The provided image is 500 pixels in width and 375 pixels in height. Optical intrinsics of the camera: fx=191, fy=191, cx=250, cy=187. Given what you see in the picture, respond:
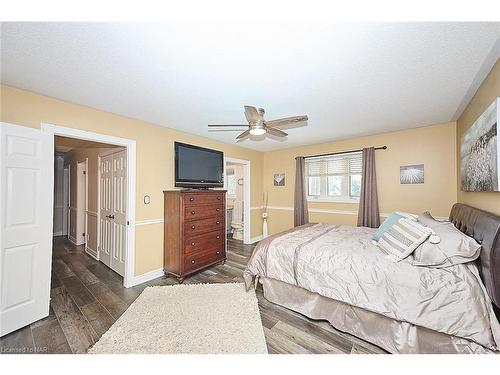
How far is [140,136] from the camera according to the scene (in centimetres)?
289

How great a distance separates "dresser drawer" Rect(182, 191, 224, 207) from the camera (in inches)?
114

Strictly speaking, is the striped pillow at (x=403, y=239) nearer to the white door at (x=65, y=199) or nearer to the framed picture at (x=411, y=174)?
the framed picture at (x=411, y=174)

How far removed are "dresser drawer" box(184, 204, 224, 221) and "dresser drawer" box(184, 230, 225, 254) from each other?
1.01 feet

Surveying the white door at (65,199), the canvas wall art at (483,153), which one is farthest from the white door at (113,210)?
the canvas wall art at (483,153)

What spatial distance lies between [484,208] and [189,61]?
3079 mm

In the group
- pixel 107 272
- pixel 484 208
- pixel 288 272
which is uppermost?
pixel 484 208

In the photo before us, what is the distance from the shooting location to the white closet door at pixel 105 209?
3.21 m

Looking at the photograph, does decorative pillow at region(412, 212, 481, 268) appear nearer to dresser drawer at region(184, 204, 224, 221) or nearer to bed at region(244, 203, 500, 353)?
bed at region(244, 203, 500, 353)

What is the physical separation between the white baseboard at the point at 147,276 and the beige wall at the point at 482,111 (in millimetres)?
3956

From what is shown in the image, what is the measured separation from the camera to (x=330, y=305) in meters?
1.90

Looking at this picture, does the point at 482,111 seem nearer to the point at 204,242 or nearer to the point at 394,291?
the point at 394,291

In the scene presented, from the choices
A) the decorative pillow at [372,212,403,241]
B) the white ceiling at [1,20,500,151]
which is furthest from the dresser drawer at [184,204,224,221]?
the decorative pillow at [372,212,403,241]

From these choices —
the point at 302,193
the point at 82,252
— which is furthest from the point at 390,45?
the point at 82,252
